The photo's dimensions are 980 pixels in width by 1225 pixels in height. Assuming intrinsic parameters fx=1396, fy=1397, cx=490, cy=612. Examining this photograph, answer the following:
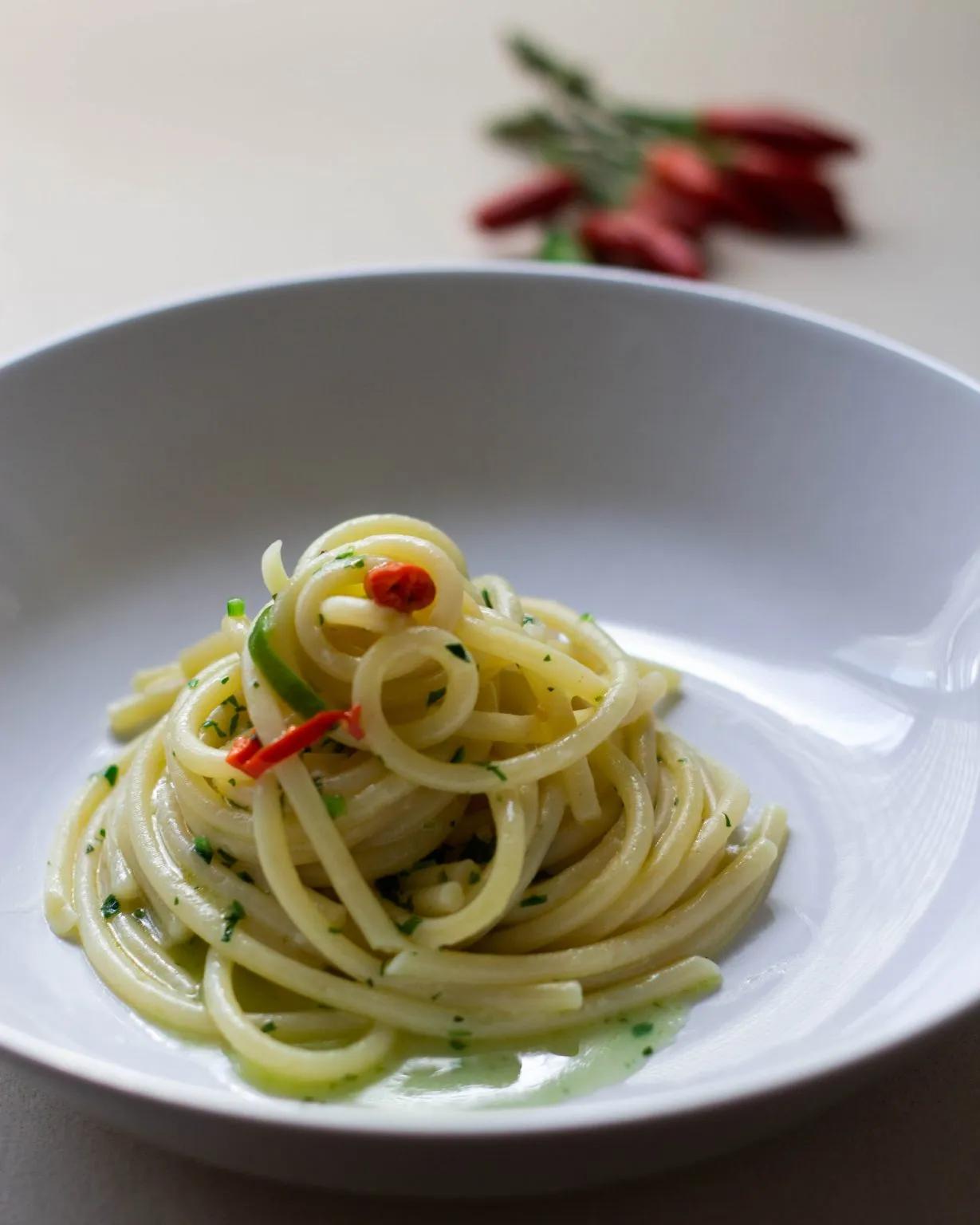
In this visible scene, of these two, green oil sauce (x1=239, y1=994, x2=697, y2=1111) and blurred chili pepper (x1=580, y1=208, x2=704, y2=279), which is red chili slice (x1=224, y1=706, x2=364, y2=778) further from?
blurred chili pepper (x1=580, y1=208, x2=704, y2=279)

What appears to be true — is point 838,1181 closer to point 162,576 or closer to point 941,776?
point 941,776

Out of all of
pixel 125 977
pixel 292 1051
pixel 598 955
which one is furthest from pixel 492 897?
pixel 125 977

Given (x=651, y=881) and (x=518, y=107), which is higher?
(x=518, y=107)

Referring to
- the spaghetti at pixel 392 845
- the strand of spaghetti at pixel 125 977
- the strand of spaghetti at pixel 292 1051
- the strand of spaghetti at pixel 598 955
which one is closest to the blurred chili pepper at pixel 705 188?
the spaghetti at pixel 392 845

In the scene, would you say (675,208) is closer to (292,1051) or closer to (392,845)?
(392,845)

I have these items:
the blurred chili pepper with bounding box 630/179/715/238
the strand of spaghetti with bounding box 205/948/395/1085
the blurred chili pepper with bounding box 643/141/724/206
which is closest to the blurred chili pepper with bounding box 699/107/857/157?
the blurred chili pepper with bounding box 643/141/724/206

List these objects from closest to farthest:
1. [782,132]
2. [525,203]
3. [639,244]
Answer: [639,244] → [525,203] → [782,132]

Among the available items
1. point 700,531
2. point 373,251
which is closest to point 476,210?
point 373,251
